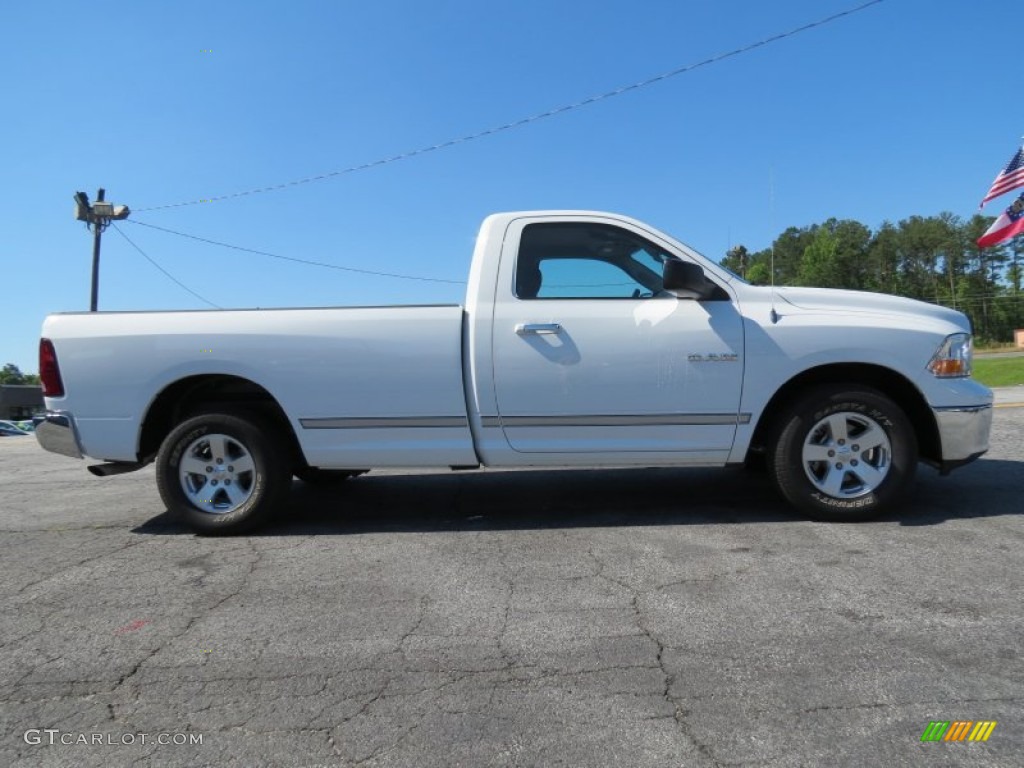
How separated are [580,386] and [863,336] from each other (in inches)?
68.7

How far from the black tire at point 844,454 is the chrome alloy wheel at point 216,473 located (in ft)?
11.2

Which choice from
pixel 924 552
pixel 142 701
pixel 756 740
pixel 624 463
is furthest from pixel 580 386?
pixel 142 701

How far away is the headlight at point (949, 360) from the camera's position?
13.3 ft

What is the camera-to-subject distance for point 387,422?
4230 mm

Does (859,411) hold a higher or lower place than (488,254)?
lower

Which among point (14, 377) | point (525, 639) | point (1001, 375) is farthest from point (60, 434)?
point (14, 377)

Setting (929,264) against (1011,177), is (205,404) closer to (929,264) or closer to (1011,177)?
(1011,177)

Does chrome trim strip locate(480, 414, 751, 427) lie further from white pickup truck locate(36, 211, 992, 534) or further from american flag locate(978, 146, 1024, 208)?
american flag locate(978, 146, 1024, 208)

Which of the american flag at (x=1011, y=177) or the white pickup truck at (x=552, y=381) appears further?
the american flag at (x=1011, y=177)

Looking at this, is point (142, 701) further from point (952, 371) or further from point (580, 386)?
point (952, 371)

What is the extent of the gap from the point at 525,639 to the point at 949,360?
3.18 metres

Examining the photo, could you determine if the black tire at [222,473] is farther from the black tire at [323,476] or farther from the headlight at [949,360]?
the headlight at [949,360]

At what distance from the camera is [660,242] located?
4.34m

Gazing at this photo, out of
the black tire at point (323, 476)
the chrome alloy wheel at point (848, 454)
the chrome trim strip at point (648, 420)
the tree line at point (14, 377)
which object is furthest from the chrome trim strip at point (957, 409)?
the tree line at point (14, 377)
